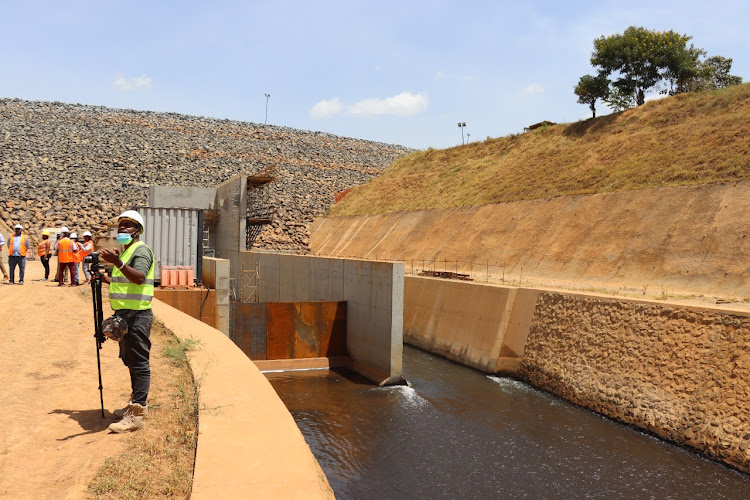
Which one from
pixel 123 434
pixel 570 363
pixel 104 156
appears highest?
pixel 104 156

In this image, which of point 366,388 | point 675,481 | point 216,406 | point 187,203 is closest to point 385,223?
point 187,203

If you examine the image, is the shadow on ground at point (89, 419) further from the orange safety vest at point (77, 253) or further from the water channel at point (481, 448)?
the orange safety vest at point (77, 253)

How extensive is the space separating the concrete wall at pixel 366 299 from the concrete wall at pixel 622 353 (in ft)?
10.4

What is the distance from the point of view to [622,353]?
13.1m

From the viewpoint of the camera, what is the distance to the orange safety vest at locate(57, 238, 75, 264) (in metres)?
14.8

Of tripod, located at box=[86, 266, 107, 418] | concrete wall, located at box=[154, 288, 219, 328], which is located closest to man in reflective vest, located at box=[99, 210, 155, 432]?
tripod, located at box=[86, 266, 107, 418]

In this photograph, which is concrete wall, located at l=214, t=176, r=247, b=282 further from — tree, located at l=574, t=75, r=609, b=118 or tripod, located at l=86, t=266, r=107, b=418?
tree, located at l=574, t=75, r=609, b=118

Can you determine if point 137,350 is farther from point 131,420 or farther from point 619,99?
point 619,99

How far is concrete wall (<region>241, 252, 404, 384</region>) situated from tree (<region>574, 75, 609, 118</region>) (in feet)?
101

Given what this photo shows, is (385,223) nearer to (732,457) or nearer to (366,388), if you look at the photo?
(366,388)

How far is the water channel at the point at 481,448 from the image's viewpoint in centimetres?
Answer: 970

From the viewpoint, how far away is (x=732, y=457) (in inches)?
393

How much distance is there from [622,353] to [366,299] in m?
7.29

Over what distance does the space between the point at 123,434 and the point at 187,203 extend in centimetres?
2888
